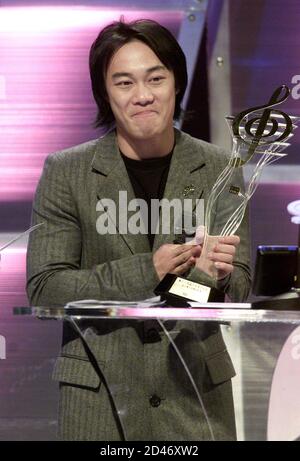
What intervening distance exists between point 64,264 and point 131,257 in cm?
19

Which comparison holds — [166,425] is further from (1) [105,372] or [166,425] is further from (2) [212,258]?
(2) [212,258]

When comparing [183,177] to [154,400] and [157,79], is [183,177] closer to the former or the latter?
[157,79]

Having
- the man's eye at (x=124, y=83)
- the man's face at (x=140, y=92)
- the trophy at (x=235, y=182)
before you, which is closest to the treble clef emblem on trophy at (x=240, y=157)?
the trophy at (x=235, y=182)

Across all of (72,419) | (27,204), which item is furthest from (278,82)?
(72,419)

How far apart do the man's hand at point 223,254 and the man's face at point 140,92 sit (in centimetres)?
39

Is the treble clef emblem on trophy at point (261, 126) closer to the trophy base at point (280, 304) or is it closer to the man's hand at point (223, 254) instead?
the man's hand at point (223, 254)

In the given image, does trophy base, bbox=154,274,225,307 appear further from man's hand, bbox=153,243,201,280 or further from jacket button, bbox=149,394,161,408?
jacket button, bbox=149,394,161,408

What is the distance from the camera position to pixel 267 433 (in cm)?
167

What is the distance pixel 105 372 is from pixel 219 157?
2.63 feet

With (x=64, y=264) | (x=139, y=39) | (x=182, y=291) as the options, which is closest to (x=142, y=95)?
(x=139, y=39)

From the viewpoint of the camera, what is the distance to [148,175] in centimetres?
236

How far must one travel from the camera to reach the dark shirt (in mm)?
2328

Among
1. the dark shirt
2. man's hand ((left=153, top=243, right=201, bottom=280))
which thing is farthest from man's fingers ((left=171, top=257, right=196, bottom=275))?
the dark shirt

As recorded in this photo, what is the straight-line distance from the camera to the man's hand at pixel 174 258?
205 centimetres
